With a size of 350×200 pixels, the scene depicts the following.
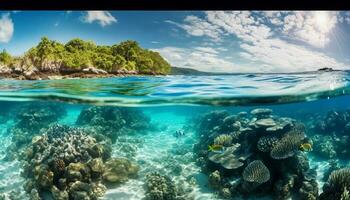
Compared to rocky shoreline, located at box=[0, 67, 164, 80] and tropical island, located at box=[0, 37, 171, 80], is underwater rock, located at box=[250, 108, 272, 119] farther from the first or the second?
rocky shoreline, located at box=[0, 67, 164, 80]

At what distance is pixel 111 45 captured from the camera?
11594 mm

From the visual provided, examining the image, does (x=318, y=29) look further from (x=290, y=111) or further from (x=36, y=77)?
(x=290, y=111)

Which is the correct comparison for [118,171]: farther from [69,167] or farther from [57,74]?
[57,74]

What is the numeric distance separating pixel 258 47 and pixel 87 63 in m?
6.44

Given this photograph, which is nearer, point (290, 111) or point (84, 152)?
point (84, 152)

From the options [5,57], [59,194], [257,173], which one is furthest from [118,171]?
[5,57]

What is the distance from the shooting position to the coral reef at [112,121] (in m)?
16.0

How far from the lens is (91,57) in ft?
39.0

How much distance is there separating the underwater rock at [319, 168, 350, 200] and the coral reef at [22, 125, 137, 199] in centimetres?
610

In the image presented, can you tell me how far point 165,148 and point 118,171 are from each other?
564 cm

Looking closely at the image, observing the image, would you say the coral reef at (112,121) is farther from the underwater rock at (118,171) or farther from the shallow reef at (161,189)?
the shallow reef at (161,189)

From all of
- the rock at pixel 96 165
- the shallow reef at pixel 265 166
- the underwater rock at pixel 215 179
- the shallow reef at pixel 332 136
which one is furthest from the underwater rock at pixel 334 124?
the rock at pixel 96 165

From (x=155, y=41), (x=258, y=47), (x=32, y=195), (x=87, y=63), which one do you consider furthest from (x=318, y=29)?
(x=32, y=195)
